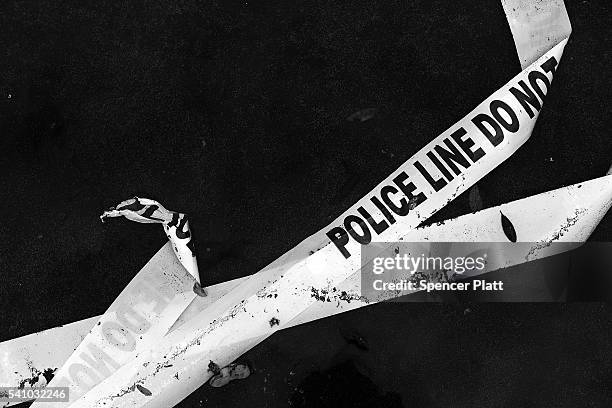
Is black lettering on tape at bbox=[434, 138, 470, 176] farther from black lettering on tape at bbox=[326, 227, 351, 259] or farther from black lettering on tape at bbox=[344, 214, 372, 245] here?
black lettering on tape at bbox=[326, 227, 351, 259]

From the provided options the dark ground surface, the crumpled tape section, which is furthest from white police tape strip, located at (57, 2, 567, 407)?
the crumpled tape section

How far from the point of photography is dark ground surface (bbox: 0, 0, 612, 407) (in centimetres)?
393

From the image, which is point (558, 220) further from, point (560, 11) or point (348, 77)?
point (348, 77)

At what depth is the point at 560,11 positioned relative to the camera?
13.4 feet

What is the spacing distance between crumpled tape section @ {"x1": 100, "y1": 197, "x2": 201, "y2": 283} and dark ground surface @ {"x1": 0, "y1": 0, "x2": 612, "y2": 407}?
121 millimetres

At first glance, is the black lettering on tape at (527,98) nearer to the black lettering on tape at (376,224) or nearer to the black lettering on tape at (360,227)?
the black lettering on tape at (376,224)

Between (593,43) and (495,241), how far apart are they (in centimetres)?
183

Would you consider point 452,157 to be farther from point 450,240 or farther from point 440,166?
point 450,240

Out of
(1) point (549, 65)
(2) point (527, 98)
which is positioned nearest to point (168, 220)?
(2) point (527, 98)

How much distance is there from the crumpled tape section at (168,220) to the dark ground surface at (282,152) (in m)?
0.12

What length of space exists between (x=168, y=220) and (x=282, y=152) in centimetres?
106

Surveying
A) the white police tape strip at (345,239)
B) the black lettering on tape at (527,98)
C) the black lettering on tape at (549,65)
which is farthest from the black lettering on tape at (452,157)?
the black lettering on tape at (549,65)

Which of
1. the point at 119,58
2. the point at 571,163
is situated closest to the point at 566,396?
the point at 571,163

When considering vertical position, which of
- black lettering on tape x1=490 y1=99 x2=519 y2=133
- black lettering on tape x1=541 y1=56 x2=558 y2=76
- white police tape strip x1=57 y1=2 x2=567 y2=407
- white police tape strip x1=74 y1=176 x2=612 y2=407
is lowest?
white police tape strip x1=74 y1=176 x2=612 y2=407
